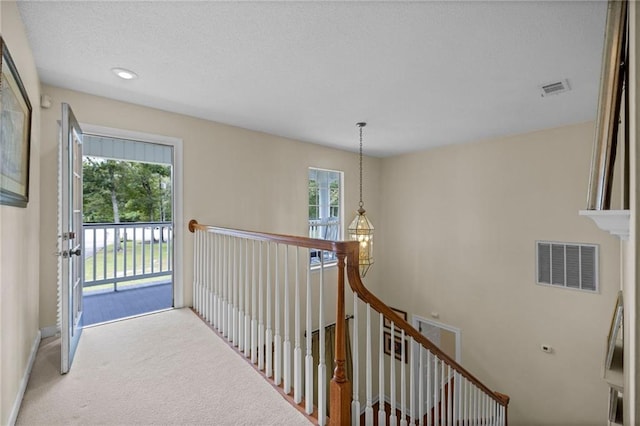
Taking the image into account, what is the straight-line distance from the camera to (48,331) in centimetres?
247

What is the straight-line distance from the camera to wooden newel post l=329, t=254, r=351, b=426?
57.2 inches

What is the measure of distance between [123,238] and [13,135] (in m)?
3.09

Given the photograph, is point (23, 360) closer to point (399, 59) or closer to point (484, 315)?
point (399, 59)

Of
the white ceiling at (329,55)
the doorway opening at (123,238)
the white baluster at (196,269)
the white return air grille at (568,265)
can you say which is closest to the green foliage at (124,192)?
the doorway opening at (123,238)

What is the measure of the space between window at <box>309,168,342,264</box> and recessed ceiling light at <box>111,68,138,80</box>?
271 cm

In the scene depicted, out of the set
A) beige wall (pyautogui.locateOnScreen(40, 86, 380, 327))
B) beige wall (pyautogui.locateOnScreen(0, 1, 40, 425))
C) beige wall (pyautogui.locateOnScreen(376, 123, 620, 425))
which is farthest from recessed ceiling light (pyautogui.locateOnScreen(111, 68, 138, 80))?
beige wall (pyautogui.locateOnScreen(376, 123, 620, 425))

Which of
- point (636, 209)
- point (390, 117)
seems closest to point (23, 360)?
point (636, 209)

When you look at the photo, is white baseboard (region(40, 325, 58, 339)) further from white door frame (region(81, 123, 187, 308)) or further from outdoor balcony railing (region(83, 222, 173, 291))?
outdoor balcony railing (region(83, 222, 173, 291))

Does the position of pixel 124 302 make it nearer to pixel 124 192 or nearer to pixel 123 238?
pixel 123 238

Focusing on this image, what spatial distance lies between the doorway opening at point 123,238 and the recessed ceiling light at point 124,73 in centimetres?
97

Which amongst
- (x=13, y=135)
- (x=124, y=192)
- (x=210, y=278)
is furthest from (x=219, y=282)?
(x=124, y=192)

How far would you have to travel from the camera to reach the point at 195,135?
335 cm

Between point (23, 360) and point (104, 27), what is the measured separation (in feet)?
6.71

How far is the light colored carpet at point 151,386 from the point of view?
1.57 meters
